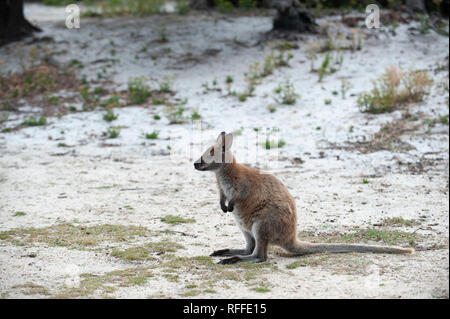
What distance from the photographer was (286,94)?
12570 mm

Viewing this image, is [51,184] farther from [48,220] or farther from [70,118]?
[70,118]

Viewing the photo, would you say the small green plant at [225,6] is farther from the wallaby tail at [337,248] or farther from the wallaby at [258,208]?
the wallaby tail at [337,248]

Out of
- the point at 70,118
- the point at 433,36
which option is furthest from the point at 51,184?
the point at 433,36

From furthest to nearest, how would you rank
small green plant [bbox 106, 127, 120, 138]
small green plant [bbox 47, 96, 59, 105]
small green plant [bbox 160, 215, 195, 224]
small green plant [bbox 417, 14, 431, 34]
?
small green plant [bbox 417, 14, 431, 34] < small green plant [bbox 47, 96, 59, 105] < small green plant [bbox 106, 127, 120, 138] < small green plant [bbox 160, 215, 195, 224]

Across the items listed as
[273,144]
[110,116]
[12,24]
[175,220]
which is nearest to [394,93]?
[273,144]

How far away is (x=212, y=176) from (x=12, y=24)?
30.3ft

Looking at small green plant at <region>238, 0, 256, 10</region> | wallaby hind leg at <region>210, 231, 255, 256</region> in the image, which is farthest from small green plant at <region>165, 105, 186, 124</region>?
small green plant at <region>238, 0, 256, 10</region>

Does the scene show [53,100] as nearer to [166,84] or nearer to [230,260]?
[166,84]

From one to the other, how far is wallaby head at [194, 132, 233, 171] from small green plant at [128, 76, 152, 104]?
728 cm

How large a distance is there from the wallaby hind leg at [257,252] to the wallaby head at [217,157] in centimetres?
71

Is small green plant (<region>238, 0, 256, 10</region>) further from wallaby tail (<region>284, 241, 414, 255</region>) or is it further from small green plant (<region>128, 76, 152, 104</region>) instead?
wallaby tail (<region>284, 241, 414, 255</region>)

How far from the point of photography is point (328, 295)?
4848 millimetres

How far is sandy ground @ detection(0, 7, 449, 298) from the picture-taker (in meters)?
5.39

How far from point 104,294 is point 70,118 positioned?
25.6ft
